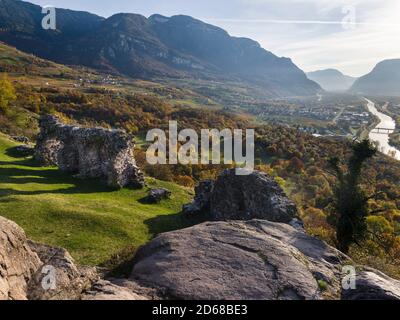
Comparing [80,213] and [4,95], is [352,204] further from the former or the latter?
[4,95]

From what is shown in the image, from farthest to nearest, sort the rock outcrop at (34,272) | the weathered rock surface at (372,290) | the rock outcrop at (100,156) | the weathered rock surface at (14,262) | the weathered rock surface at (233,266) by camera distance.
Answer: the rock outcrop at (100,156) → the weathered rock surface at (233,266) → the weathered rock surface at (372,290) → the rock outcrop at (34,272) → the weathered rock surface at (14,262)

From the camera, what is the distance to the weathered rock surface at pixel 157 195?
32.2m

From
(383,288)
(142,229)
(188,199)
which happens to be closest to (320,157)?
(188,199)

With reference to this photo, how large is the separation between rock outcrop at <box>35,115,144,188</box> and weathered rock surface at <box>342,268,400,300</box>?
82.7 ft

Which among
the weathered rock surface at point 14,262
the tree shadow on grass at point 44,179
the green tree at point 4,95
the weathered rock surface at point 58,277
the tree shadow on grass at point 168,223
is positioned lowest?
the tree shadow on grass at point 168,223

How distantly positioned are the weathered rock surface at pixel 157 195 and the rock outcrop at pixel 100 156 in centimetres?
258

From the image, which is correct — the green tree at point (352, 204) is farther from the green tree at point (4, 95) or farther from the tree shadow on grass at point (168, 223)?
the green tree at point (4, 95)

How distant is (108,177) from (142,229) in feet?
35.0

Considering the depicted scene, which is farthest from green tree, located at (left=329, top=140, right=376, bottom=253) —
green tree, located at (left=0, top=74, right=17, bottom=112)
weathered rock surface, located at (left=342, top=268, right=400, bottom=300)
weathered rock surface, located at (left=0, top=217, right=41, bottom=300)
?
green tree, located at (left=0, top=74, right=17, bottom=112)

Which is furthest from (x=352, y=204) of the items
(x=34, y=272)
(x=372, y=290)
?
(x=34, y=272)

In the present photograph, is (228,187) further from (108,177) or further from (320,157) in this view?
(320,157)

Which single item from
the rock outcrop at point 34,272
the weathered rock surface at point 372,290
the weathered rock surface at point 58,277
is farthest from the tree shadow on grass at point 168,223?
the weathered rock surface at point 372,290

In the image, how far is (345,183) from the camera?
1032 inches

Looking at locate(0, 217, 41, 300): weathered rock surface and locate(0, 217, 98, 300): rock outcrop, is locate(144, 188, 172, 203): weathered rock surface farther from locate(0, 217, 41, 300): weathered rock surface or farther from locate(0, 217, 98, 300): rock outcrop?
locate(0, 217, 41, 300): weathered rock surface
